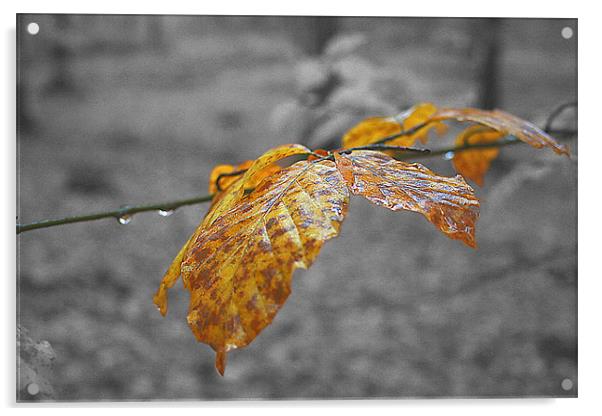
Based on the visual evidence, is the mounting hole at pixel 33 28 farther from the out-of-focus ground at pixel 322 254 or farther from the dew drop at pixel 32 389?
the dew drop at pixel 32 389

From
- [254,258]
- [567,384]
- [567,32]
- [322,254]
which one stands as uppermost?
[567,32]

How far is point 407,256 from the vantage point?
A: 2.11 meters

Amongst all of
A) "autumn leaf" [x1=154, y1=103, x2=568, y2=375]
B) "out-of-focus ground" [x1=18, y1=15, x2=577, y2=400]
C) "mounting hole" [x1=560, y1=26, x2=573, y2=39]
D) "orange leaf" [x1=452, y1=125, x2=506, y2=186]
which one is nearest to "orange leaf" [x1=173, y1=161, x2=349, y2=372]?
"autumn leaf" [x1=154, y1=103, x2=568, y2=375]

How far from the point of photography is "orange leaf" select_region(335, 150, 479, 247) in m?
0.34

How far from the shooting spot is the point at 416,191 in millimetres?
361

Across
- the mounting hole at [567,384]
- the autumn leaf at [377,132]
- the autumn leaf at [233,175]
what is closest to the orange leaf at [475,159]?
the autumn leaf at [377,132]

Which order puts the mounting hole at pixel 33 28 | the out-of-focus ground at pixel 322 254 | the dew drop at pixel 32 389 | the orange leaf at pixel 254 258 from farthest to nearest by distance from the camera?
the out-of-focus ground at pixel 322 254 < the mounting hole at pixel 33 28 < the dew drop at pixel 32 389 < the orange leaf at pixel 254 258

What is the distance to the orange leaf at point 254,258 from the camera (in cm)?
31

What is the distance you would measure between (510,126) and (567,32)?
0.97 metres

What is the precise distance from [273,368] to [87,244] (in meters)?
0.71

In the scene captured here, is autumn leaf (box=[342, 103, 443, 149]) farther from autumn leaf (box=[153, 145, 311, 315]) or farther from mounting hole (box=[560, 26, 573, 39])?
mounting hole (box=[560, 26, 573, 39])
